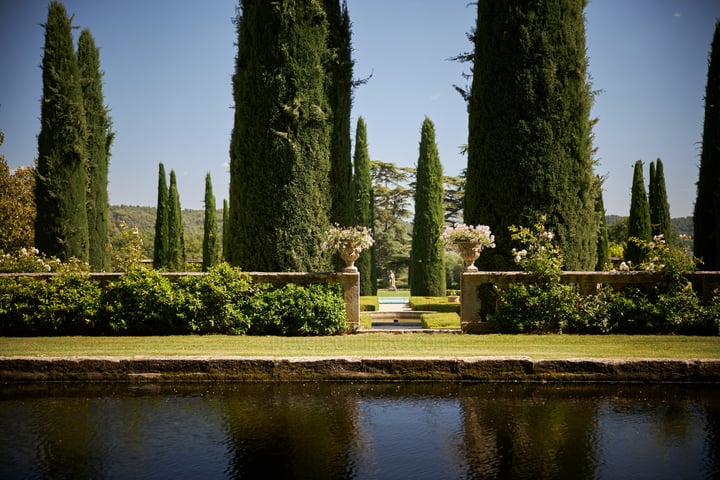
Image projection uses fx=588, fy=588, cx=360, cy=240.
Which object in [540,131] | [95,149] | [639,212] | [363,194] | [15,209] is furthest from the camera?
[363,194]

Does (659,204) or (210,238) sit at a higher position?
(659,204)

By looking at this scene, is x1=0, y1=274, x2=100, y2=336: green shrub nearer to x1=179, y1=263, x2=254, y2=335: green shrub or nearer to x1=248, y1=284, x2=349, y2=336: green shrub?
x1=179, y1=263, x2=254, y2=335: green shrub

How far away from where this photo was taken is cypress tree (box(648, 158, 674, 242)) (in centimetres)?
2650

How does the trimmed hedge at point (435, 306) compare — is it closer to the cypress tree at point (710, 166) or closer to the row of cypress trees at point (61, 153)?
the cypress tree at point (710, 166)

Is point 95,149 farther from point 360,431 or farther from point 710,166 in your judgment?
point 710,166


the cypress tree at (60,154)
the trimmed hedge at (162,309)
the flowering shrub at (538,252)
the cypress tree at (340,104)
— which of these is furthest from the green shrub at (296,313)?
the cypress tree at (60,154)

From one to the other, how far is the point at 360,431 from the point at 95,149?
20476mm

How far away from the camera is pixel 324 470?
4293 millimetres

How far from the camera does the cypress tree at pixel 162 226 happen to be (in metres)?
31.5

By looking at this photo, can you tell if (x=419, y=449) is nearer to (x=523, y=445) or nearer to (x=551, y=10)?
(x=523, y=445)

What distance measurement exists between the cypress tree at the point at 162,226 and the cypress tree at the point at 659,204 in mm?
24108

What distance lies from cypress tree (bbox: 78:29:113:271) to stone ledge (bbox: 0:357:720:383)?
15.2 meters

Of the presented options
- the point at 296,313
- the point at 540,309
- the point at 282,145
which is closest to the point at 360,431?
the point at 296,313

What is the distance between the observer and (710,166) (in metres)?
20.3
